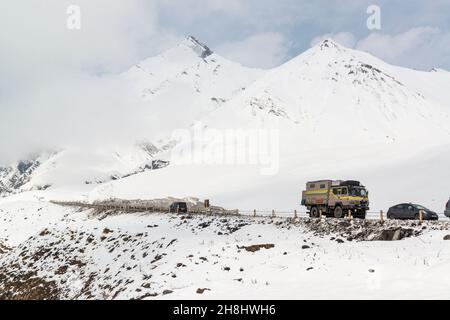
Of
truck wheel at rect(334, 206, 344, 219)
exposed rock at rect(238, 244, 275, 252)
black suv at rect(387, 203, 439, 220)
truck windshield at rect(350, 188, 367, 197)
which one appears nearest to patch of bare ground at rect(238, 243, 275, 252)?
exposed rock at rect(238, 244, 275, 252)

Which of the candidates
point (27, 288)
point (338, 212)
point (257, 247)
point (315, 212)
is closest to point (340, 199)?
point (338, 212)

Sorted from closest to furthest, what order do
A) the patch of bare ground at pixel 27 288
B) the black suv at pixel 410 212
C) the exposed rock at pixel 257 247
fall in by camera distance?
1. the exposed rock at pixel 257 247
2. the patch of bare ground at pixel 27 288
3. the black suv at pixel 410 212

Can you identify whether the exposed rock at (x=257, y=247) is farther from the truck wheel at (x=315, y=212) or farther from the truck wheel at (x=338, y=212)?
the truck wheel at (x=315, y=212)

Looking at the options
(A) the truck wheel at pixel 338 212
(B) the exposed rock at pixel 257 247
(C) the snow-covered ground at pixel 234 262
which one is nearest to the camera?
(C) the snow-covered ground at pixel 234 262

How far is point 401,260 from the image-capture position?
19.5 m

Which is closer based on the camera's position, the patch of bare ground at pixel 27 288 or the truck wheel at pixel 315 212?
the patch of bare ground at pixel 27 288

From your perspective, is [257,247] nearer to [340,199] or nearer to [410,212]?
[340,199]

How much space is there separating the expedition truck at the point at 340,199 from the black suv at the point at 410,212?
2486 millimetres

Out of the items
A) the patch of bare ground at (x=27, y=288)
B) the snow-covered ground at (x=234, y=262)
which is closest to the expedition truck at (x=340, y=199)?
the snow-covered ground at (x=234, y=262)

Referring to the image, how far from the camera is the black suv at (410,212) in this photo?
32281 millimetres

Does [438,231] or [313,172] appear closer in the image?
[438,231]
